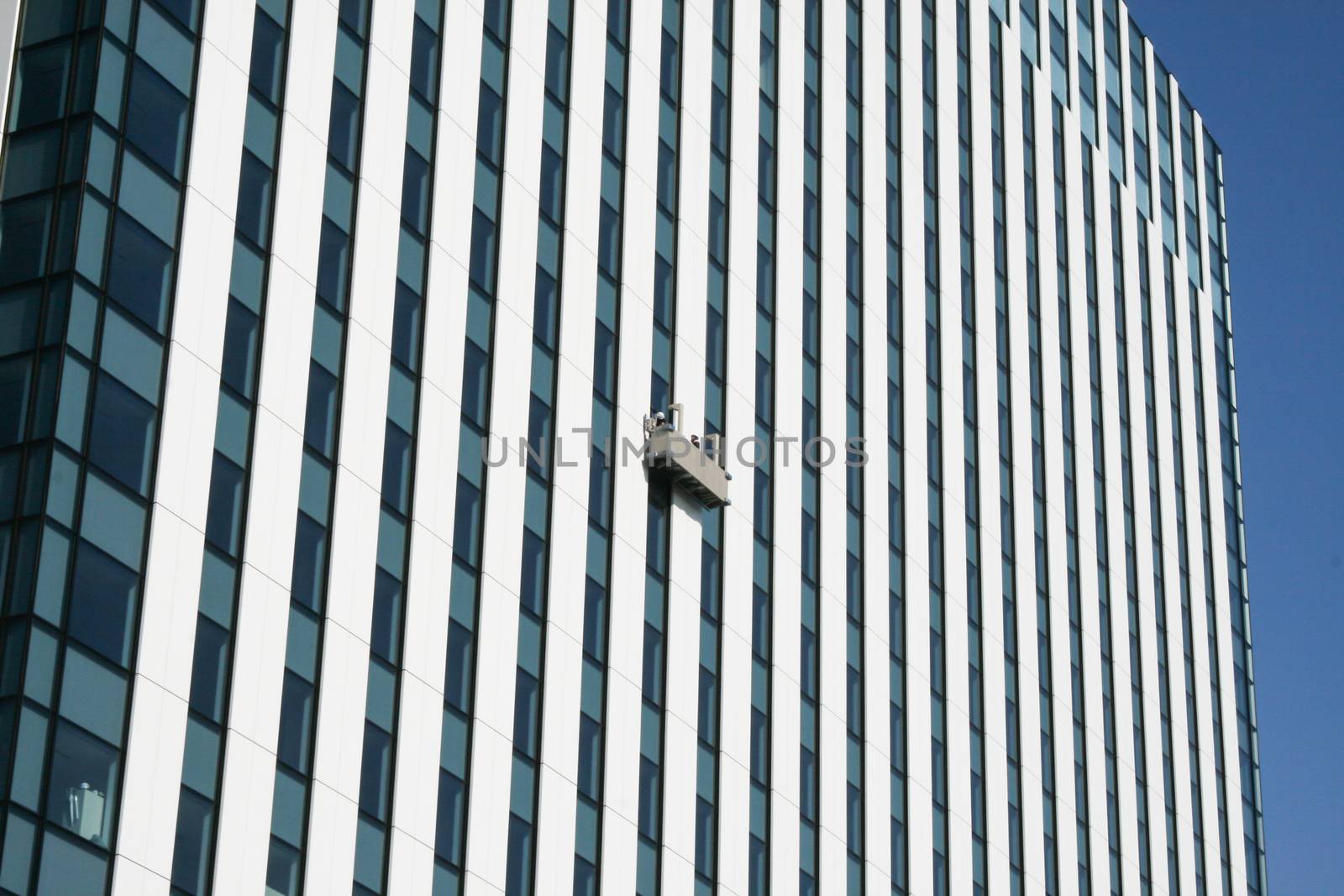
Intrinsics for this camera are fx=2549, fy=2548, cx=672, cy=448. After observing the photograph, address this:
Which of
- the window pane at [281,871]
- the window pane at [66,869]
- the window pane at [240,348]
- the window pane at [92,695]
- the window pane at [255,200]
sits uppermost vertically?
the window pane at [255,200]

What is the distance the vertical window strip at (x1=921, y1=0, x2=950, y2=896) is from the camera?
6619 cm

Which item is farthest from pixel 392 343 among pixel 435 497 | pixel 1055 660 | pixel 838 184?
pixel 1055 660

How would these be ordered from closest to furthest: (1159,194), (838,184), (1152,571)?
(838,184), (1152,571), (1159,194)

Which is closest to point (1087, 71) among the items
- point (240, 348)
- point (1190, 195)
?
point (1190, 195)

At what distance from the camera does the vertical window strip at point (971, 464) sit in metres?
68.1

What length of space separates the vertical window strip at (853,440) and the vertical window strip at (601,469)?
10.6 metres

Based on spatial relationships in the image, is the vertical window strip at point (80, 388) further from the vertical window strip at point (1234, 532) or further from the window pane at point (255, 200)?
the vertical window strip at point (1234, 532)

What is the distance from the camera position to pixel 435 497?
164 ft

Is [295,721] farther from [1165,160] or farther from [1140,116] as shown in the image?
[1165,160]

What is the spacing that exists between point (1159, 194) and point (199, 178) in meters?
53.6

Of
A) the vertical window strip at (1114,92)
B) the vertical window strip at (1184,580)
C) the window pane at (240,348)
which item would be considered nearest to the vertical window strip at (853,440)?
the vertical window strip at (1114,92)

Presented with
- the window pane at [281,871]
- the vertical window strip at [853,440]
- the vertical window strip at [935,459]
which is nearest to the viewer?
the window pane at [281,871]

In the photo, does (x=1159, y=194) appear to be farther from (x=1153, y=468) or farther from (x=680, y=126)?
(x=680, y=126)

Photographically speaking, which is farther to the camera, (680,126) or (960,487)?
(960,487)
